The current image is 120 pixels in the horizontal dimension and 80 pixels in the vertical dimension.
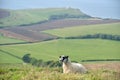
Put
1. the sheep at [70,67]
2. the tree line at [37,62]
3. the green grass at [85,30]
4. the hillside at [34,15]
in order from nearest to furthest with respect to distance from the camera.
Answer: the sheep at [70,67], the tree line at [37,62], the green grass at [85,30], the hillside at [34,15]

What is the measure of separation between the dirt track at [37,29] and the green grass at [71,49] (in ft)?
1.16

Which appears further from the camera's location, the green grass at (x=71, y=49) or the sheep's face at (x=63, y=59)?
the green grass at (x=71, y=49)

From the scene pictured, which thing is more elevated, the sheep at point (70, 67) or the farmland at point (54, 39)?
the farmland at point (54, 39)

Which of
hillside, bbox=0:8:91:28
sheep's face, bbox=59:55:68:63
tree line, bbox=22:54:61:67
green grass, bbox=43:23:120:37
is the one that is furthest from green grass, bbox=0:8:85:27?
sheep's face, bbox=59:55:68:63

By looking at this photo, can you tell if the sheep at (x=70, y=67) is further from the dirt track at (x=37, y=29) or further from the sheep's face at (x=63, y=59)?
the dirt track at (x=37, y=29)

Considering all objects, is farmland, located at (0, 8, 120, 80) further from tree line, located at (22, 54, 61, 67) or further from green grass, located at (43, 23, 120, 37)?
tree line, located at (22, 54, 61, 67)

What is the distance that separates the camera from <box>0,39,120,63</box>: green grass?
1173 cm

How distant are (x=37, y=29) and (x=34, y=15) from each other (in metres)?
0.88

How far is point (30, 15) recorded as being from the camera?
1316 cm

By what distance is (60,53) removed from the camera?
11.7 meters

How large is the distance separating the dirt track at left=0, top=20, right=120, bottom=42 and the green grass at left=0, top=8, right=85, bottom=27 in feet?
1.02

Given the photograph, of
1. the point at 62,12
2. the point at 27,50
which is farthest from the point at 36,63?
the point at 62,12

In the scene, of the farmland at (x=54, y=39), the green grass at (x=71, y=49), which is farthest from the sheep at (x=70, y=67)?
the green grass at (x=71, y=49)

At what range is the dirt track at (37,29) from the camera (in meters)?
12.3
